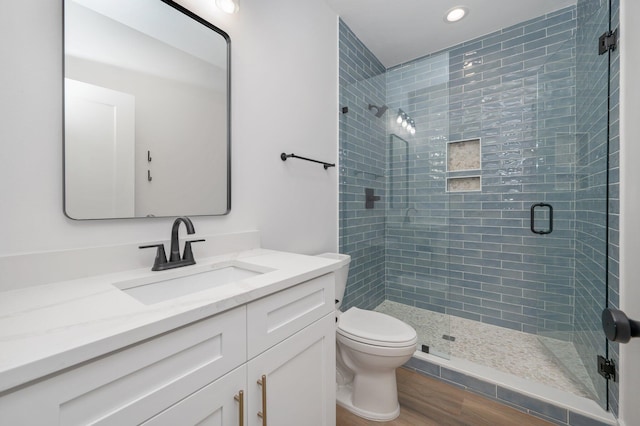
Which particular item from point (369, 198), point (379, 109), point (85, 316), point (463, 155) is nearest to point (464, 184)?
point (463, 155)

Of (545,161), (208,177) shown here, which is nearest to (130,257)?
(208,177)

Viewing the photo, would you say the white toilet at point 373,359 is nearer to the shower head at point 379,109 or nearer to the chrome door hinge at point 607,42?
the shower head at point 379,109

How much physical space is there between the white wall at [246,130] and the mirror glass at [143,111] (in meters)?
0.04

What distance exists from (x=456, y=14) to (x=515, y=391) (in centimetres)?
267

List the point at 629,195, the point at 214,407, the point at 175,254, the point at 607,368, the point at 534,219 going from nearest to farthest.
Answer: the point at 214,407 < the point at 175,254 < the point at 629,195 < the point at 607,368 < the point at 534,219

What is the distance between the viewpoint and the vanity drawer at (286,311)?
2.61ft

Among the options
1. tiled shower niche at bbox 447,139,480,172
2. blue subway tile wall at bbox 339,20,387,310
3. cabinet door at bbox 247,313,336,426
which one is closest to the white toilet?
cabinet door at bbox 247,313,336,426

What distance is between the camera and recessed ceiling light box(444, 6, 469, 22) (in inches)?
81.8

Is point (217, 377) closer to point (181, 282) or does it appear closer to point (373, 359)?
point (181, 282)

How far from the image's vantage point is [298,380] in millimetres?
962

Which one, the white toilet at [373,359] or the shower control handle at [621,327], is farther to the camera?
the white toilet at [373,359]

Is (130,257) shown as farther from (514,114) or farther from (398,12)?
(514,114)

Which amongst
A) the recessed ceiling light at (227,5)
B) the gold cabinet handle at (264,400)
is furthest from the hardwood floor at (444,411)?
the recessed ceiling light at (227,5)

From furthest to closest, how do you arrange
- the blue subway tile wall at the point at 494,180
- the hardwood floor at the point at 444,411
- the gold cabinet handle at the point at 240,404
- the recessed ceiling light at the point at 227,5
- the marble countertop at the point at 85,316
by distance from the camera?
1. the blue subway tile wall at the point at 494,180
2. the hardwood floor at the point at 444,411
3. the recessed ceiling light at the point at 227,5
4. the gold cabinet handle at the point at 240,404
5. the marble countertop at the point at 85,316
